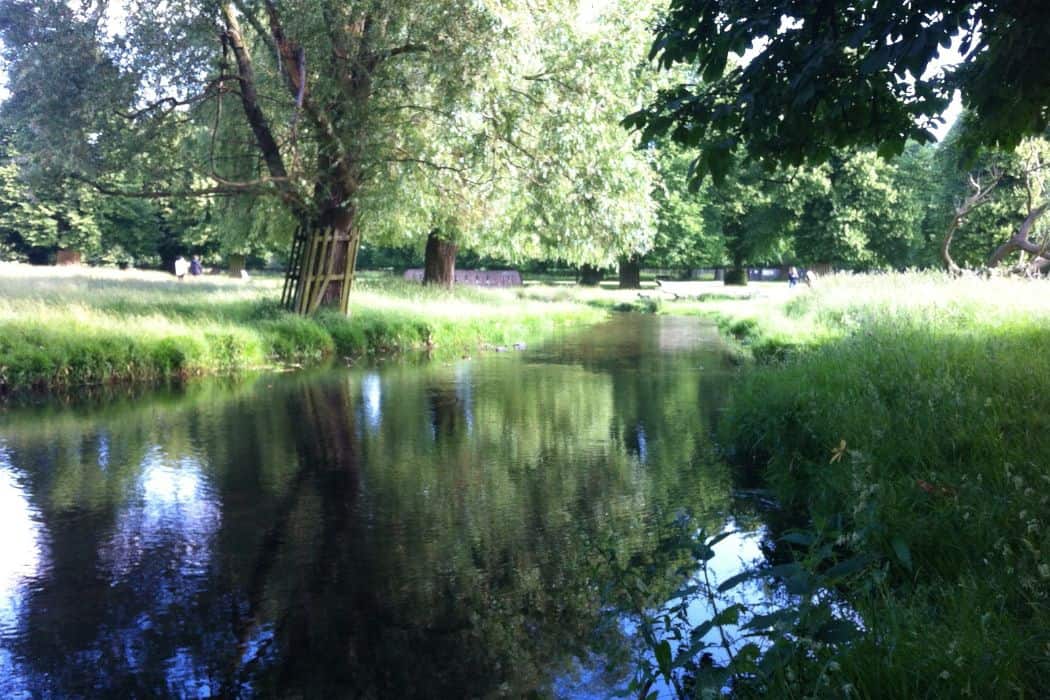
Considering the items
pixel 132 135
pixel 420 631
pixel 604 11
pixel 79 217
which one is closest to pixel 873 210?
pixel 604 11

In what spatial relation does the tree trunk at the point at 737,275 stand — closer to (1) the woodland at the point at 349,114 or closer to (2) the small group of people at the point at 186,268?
(2) the small group of people at the point at 186,268

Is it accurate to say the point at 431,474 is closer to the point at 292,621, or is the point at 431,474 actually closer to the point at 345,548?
Answer: the point at 345,548

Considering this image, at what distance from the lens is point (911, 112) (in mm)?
5859

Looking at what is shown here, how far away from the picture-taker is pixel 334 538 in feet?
21.1

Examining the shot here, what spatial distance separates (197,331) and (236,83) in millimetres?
5536

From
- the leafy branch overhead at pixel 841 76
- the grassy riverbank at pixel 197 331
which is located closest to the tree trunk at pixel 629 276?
the grassy riverbank at pixel 197 331

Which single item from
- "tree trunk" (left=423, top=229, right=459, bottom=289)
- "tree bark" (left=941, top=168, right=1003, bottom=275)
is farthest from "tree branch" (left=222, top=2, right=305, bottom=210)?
"tree bark" (left=941, top=168, right=1003, bottom=275)

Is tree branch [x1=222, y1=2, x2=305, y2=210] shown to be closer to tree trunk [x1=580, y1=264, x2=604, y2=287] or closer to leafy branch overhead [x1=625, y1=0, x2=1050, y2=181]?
leafy branch overhead [x1=625, y1=0, x2=1050, y2=181]

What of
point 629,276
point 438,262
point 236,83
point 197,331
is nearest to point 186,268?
point 438,262

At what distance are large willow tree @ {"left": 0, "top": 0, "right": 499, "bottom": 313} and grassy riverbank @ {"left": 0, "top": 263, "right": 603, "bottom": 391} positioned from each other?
98.6 inches

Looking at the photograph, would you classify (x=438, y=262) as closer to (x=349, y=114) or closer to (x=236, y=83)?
(x=236, y=83)

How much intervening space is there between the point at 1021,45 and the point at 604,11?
1692 cm

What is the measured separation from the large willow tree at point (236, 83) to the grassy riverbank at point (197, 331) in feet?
8.21

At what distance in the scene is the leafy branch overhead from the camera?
468 centimetres
